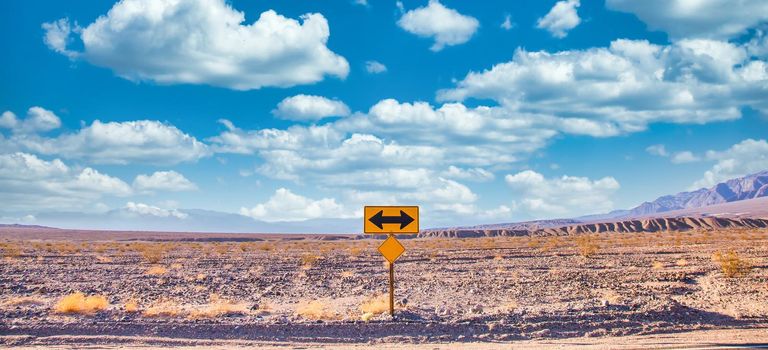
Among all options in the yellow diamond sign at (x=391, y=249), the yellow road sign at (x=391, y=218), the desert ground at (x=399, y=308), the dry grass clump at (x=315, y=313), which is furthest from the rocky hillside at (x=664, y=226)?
the yellow road sign at (x=391, y=218)

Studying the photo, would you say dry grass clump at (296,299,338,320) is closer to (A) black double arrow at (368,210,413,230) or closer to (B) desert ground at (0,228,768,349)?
(B) desert ground at (0,228,768,349)

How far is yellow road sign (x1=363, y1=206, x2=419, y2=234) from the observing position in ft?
51.5

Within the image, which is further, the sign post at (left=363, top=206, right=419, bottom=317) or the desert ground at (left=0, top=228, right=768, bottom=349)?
the sign post at (left=363, top=206, right=419, bottom=317)

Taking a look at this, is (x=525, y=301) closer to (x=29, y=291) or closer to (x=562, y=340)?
(x=562, y=340)

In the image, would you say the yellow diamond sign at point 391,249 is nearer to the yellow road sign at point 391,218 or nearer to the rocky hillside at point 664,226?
the yellow road sign at point 391,218

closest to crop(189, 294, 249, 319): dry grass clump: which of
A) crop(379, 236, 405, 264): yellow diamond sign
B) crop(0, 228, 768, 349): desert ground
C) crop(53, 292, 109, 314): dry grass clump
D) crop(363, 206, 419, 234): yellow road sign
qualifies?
crop(0, 228, 768, 349): desert ground

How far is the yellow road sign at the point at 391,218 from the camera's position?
51.5 ft

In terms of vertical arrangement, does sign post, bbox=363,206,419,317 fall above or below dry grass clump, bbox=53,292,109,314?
above

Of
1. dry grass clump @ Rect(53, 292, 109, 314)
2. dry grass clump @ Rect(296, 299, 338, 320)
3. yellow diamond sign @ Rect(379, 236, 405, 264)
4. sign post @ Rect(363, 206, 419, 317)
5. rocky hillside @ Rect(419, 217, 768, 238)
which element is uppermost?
rocky hillside @ Rect(419, 217, 768, 238)

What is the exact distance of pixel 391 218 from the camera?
51.7ft

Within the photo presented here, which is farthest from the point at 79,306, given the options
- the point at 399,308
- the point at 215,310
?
the point at 399,308

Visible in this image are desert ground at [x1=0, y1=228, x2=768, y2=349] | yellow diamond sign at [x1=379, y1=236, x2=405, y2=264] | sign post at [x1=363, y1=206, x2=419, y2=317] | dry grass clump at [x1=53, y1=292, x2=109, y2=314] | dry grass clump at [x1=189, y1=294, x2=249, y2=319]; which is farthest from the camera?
dry grass clump at [x1=53, y1=292, x2=109, y2=314]

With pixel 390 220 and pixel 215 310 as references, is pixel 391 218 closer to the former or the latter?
pixel 390 220

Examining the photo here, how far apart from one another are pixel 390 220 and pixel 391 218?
61 mm
